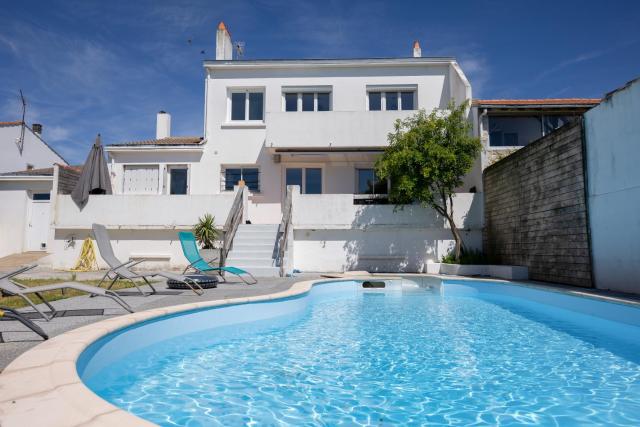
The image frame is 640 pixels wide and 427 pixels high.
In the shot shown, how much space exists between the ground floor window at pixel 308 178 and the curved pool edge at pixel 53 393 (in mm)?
14907

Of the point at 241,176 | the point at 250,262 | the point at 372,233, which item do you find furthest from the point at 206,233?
the point at 372,233

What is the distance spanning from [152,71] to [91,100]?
620cm

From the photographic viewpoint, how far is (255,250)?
Answer: 14.0 meters

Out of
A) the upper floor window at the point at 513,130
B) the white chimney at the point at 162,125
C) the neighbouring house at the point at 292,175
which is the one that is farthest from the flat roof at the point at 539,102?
the white chimney at the point at 162,125

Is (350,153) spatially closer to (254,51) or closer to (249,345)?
(254,51)

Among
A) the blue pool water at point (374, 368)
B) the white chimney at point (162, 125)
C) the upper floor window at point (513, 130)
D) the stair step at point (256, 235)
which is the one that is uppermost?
the white chimney at point (162, 125)

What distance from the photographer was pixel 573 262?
33.0 feet

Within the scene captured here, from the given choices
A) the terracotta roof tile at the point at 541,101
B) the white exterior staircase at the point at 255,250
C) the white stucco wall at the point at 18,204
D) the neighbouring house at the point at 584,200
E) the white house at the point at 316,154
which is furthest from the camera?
the white stucco wall at the point at 18,204

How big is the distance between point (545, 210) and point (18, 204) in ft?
79.1

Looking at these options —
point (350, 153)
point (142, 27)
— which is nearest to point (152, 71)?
point (142, 27)

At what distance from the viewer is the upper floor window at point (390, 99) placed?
763 inches

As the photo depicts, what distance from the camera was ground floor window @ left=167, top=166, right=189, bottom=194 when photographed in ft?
60.7

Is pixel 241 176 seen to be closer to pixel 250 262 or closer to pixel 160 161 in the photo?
pixel 160 161

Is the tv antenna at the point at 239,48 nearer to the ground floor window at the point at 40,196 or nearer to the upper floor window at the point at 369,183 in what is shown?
the upper floor window at the point at 369,183
